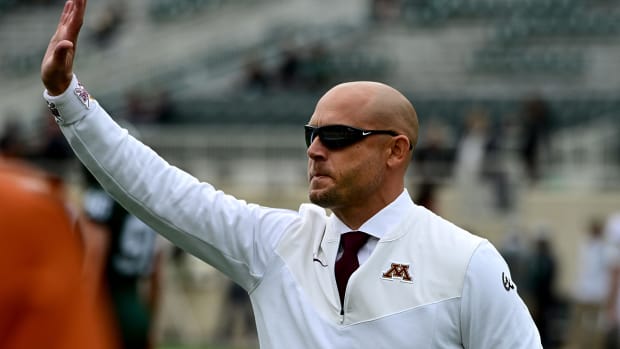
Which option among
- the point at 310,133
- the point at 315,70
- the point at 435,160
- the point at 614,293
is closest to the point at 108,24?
the point at 315,70

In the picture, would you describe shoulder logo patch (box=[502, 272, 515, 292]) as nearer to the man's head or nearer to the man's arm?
the man's head

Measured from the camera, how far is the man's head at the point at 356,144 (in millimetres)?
4281

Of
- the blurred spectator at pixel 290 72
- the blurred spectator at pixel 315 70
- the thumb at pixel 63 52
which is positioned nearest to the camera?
the thumb at pixel 63 52

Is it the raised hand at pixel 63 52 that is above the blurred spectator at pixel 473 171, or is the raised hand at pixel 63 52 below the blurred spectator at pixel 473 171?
above

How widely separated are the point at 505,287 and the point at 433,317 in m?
0.23

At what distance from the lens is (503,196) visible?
19.6 metres

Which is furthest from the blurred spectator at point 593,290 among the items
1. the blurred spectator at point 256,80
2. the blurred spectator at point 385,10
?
the blurred spectator at point 385,10

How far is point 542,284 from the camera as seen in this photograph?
52.6 feet

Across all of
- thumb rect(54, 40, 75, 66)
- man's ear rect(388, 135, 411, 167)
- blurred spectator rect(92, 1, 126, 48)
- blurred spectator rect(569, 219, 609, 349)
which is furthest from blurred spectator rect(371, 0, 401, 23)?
thumb rect(54, 40, 75, 66)

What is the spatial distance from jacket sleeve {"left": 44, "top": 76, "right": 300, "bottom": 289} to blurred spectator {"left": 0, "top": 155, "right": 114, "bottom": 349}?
177cm

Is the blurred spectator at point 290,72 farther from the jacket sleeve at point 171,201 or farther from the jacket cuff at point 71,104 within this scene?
the jacket cuff at point 71,104

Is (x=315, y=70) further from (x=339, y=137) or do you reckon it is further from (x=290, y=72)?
(x=339, y=137)

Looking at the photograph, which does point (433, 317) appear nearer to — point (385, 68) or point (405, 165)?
point (405, 165)

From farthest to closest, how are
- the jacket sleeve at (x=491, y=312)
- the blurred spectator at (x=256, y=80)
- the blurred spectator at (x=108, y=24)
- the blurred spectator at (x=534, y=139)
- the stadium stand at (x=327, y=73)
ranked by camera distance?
the blurred spectator at (x=108, y=24) < the blurred spectator at (x=256, y=80) < the stadium stand at (x=327, y=73) < the blurred spectator at (x=534, y=139) < the jacket sleeve at (x=491, y=312)
